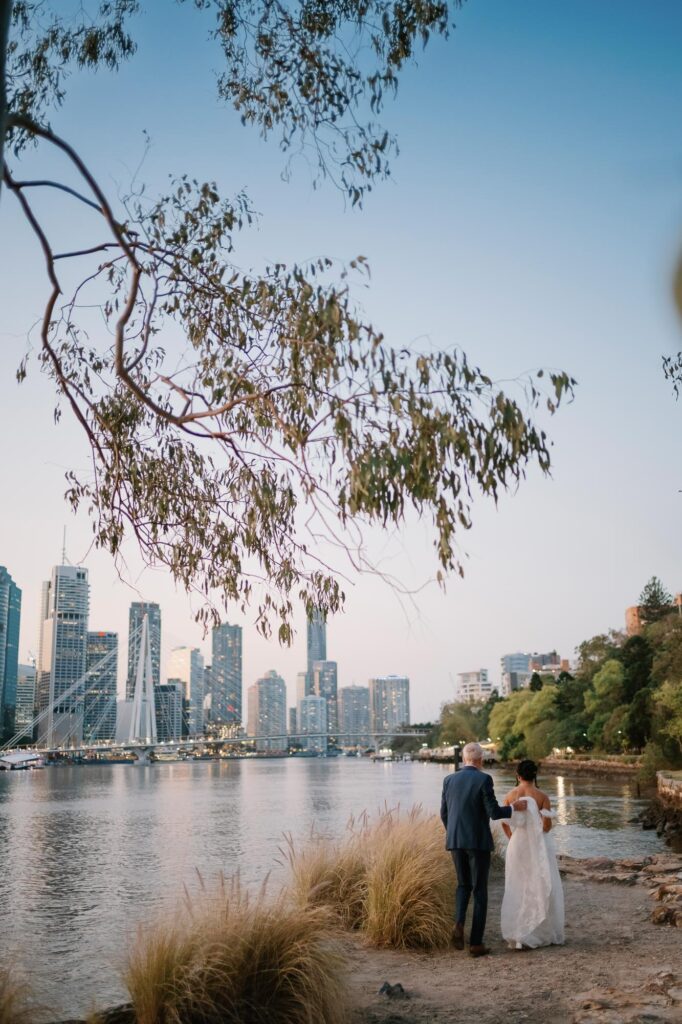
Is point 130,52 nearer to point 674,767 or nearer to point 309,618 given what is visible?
point 309,618

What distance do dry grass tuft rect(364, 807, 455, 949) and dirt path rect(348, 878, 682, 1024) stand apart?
28 centimetres

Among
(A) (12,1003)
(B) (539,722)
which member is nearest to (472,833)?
(A) (12,1003)

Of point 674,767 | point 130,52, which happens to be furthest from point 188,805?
point 130,52

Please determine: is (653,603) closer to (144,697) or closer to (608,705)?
(608,705)

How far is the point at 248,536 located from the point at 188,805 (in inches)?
2000

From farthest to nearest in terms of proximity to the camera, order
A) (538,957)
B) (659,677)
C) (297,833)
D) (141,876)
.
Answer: (659,677) < (297,833) < (141,876) < (538,957)

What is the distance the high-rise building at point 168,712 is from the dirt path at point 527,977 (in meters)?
163

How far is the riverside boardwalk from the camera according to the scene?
639 centimetres

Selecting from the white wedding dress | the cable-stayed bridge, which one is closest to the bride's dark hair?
the white wedding dress

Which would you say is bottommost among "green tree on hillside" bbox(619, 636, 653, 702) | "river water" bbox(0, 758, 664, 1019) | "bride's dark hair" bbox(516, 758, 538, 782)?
"river water" bbox(0, 758, 664, 1019)

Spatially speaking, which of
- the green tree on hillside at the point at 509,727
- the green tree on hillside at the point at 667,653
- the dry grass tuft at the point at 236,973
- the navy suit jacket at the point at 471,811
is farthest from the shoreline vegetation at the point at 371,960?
the green tree on hillside at the point at 509,727

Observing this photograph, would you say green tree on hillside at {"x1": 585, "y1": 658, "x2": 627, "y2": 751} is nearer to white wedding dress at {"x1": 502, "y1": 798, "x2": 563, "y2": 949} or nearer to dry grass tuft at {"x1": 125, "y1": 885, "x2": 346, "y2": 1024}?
white wedding dress at {"x1": 502, "y1": 798, "x2": 563, "y2": 949}

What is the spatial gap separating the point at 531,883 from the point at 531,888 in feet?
0.15

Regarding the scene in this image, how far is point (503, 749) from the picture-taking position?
325 ft
